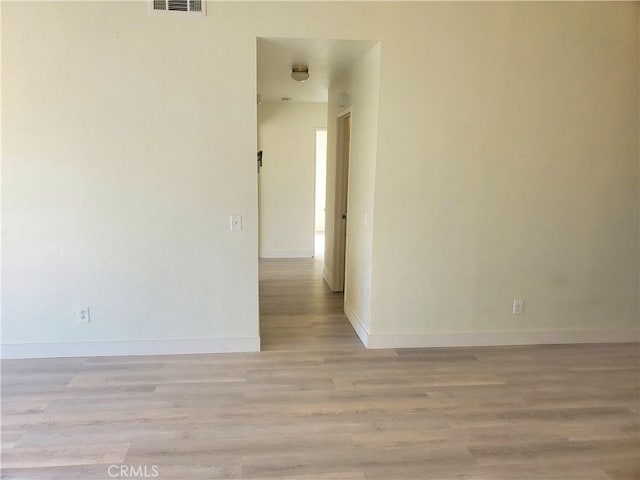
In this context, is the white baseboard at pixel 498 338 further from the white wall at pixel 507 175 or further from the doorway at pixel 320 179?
the doorway at pixel 320 179

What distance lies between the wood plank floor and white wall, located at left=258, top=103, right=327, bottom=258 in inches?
131

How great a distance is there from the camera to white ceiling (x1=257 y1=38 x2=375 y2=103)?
323cm

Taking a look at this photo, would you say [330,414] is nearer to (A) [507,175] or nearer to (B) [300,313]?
(B) [300,313]

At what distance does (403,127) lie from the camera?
3266 millimetres

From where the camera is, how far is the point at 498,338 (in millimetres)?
3652

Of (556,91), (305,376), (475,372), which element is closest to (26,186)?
(305,376)

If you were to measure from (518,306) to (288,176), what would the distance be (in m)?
4.12

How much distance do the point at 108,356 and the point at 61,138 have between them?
163cm

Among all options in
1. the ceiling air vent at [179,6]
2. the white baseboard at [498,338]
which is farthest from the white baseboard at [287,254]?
the ceiling air vent at [179,6]

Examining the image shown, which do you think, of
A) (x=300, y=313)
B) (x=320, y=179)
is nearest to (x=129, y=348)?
(x=300, y=313)

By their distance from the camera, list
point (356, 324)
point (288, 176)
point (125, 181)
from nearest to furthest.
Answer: point (125, 181), point (356, 324), point (288, 176)

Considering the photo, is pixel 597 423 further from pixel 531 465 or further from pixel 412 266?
pixel 412 266

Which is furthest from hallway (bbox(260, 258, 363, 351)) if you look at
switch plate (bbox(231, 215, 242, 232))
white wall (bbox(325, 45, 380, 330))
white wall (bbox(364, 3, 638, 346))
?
switch plate (bbox(231, 215, 242, 232))

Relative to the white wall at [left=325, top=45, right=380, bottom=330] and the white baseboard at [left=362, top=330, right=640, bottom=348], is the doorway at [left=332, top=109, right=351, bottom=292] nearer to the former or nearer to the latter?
the white wall at [left=325, top=45, right=380, bottom=330]
